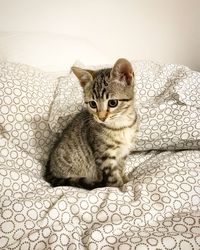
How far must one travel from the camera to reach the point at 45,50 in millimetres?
1727

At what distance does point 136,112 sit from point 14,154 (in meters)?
0.58

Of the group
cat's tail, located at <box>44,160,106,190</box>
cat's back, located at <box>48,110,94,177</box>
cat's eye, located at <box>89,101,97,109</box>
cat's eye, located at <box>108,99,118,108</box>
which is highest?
cat's eye, located at <box>108,99,118,108</box>

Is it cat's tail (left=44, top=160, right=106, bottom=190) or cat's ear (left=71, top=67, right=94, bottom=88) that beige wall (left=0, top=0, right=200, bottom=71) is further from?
cat's tail (left=44, top=160, right=106, bottom=190)

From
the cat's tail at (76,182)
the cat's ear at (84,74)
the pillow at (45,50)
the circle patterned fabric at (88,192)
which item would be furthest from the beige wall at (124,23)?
the cat's tail at (76,182)

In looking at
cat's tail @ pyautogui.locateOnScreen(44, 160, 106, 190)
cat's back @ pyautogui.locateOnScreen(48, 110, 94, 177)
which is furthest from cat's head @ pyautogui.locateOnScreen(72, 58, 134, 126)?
cat's tail @ pyautogui.locateOnScreen(44, 160, 106, 190)

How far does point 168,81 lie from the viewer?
1.55 m

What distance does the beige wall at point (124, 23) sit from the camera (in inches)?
76.1

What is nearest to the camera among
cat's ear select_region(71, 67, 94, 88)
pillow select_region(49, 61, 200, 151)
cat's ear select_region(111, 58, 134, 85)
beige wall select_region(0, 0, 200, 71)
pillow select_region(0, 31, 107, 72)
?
cat's ear select_region(111, 58, 134, 85)

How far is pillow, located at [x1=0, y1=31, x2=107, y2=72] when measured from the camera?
167cm

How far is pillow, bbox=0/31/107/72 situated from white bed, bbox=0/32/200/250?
0.10ft

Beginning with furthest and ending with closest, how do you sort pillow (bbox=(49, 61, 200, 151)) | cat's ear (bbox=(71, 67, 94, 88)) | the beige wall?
the beige wall, pillow (bbox=(49, 61, 200, 151)), cat's ear (bbox=(71, 67, 94, 88))

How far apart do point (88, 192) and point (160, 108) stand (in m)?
0.56

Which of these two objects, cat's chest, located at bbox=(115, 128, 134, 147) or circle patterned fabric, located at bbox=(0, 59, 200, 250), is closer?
circle patterned fabric, located at bbox=(0, 59, 200, 250)

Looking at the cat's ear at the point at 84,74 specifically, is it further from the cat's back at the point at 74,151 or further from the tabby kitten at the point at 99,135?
the cat's back at the point at 74,151
